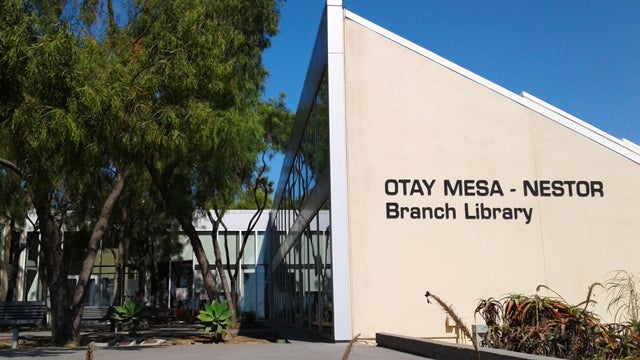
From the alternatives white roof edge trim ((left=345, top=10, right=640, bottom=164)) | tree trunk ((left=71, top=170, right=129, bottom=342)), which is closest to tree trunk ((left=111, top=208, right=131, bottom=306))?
tree trunk ((left=71, top=170, right=129, bottom=342))

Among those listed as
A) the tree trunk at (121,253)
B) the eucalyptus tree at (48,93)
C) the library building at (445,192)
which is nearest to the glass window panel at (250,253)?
the tree trunk at (121,253)

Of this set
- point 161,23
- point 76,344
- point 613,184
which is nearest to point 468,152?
point 613,184

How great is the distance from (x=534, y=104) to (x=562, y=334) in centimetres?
726

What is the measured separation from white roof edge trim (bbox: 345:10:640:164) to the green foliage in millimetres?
6438

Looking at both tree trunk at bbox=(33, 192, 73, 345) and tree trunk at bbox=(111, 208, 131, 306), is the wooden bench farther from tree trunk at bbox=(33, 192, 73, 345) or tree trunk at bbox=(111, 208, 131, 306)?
tree trunk at bbox=(111, 208, 131, 306)

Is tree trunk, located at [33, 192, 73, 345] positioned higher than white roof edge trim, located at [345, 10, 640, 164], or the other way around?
white roof edge trim, located at [345, 10, 640, 164]

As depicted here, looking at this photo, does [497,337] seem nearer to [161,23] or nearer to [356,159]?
[356,159]

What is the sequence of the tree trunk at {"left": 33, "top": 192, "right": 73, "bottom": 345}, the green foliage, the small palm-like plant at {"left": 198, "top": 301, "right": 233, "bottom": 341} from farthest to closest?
the small palm-like plant at {"left": 198, "top": 301, "right": 233, "bottom": 341}
the tree trunk at {"left": 33, "top": 192, "right": 73, "bottom": 345}
the green foliage

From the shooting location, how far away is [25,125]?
9.88m

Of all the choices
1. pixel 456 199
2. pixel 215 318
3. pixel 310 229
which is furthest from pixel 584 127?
pixel 215 318

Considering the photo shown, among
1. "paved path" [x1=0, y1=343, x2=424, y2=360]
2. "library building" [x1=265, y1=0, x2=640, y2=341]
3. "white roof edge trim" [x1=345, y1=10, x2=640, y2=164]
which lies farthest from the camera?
"white roof edge trim" [x1=345, y1=10, x2=640, y2=164]

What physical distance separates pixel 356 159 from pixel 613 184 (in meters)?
5.49

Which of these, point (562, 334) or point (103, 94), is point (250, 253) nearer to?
point (103, 94)

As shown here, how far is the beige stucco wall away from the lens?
12930 mm
